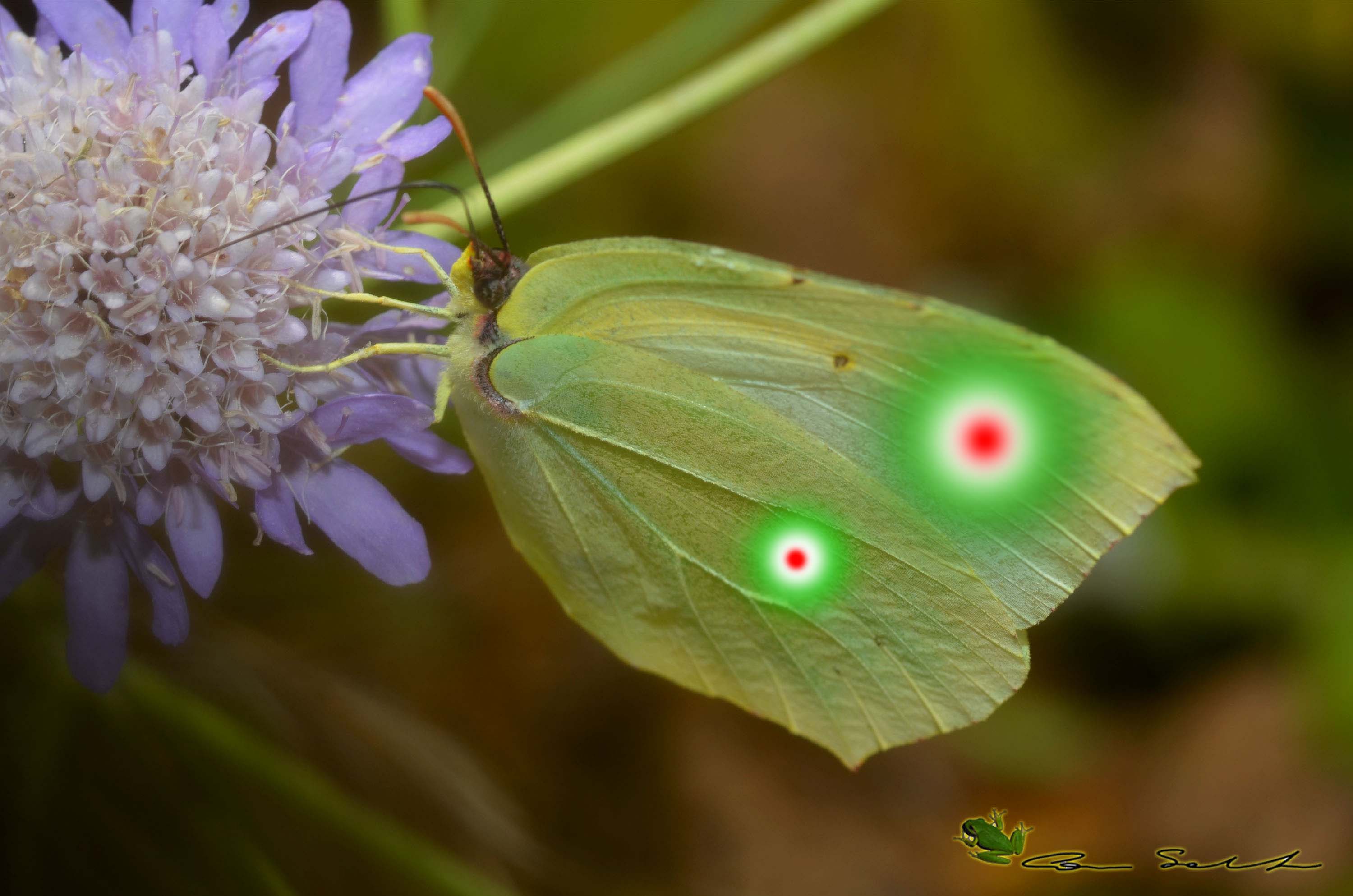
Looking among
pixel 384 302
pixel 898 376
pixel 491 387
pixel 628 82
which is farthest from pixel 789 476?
Answer: pixel 628 82

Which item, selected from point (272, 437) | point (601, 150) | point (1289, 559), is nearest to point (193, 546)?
point (272, 437)

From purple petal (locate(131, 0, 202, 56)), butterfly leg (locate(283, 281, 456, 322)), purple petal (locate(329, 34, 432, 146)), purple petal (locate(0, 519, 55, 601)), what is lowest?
purple petal (locate(0, 519, 55, 601))

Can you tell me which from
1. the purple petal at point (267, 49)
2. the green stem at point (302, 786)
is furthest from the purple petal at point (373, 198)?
the green stem at point (302, 786)

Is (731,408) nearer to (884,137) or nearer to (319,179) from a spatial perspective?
(319,179)

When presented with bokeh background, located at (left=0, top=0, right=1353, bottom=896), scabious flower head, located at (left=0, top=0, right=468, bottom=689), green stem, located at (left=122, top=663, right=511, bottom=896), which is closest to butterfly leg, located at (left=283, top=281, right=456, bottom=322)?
scabious flower head, located at (left=0, top=0, right=468, bottom=689)

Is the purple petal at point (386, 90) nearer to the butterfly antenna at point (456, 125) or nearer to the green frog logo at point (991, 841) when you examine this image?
the butterfly antenna at point (456, 125)

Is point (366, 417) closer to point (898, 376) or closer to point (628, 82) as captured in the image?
point (898, 376)
